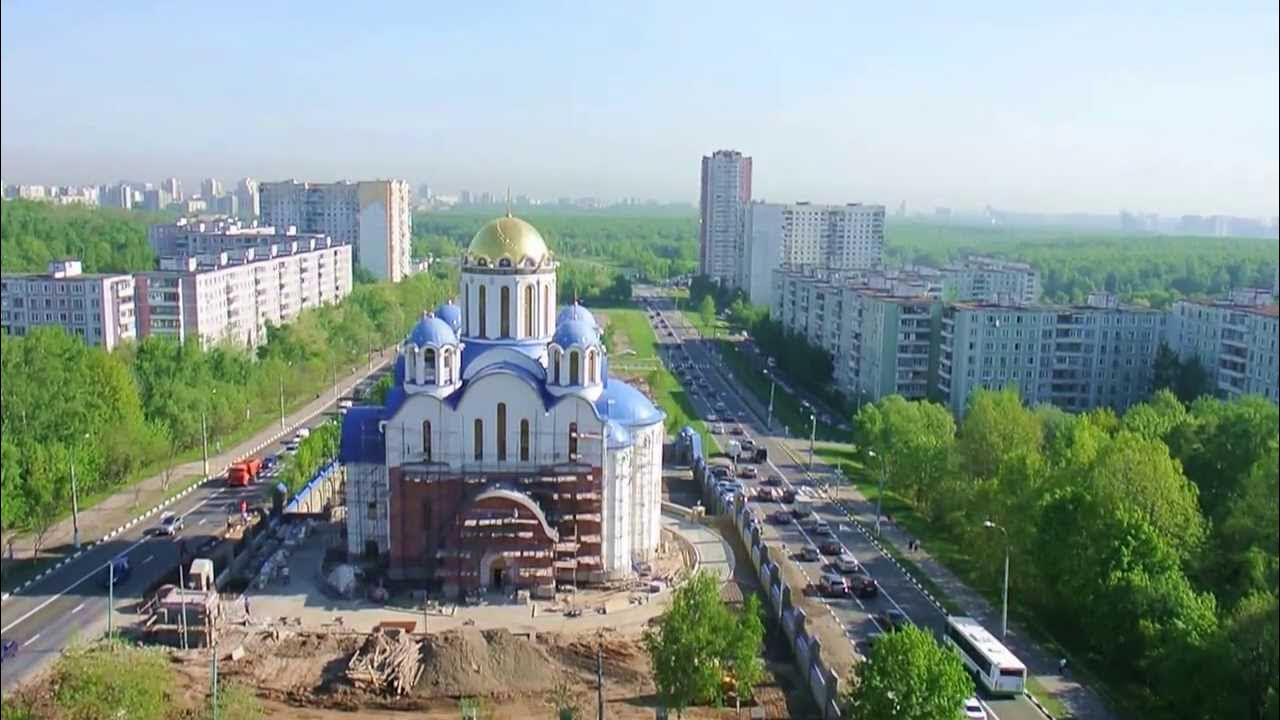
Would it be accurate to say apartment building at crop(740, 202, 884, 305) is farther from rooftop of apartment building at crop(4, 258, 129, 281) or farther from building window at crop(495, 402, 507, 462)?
building window at crop(495, 402, 507, 462)

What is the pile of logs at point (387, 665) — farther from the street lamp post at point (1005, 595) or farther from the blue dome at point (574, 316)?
the street lamp post at point (1005, 595)

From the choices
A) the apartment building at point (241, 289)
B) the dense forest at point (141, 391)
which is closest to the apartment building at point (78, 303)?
the dense forest at point (141, 391)

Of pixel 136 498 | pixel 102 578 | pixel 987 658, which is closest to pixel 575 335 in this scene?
pixel 987 658

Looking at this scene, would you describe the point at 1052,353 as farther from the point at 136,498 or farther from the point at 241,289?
the point at 241,289

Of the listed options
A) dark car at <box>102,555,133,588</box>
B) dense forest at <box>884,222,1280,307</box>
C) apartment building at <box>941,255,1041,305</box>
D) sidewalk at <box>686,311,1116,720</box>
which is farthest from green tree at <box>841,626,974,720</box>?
dense forest at <box>884,222,1280,307</box>

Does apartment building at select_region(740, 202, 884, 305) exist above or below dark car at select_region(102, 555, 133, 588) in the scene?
above
